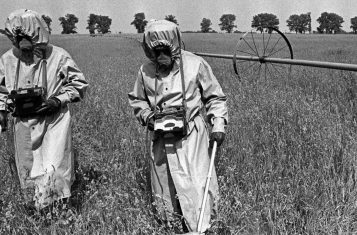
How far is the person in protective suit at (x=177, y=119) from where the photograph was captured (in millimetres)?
2861

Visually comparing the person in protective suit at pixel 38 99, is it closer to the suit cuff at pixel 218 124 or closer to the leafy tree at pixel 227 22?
the suit cuff at pixel 218 124

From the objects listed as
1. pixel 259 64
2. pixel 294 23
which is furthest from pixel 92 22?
pixel 259 64

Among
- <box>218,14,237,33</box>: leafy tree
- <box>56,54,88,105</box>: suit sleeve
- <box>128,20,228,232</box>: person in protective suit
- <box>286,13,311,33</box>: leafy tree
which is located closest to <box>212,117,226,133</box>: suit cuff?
<box>128,20,228,232</box>: person in protective suit

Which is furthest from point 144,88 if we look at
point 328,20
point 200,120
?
point 328,20

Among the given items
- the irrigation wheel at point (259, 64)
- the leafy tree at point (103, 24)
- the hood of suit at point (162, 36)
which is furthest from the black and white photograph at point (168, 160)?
the leafy tree at point (103, 24)

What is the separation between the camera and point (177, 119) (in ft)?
9.43

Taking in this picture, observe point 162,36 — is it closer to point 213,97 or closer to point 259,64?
point 213,97

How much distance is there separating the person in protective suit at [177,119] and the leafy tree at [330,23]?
126220 millimetres

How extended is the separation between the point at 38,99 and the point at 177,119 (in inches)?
43.1

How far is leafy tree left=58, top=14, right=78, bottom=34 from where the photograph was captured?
130 metres

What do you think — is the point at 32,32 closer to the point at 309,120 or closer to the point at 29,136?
the point at 29,136

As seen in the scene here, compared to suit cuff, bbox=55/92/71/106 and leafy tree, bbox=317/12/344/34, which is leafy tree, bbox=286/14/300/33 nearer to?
leafy tree, bbox=317/12/344/34

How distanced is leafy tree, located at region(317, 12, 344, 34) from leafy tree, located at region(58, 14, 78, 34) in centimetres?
7624

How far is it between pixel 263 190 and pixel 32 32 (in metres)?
2.12
